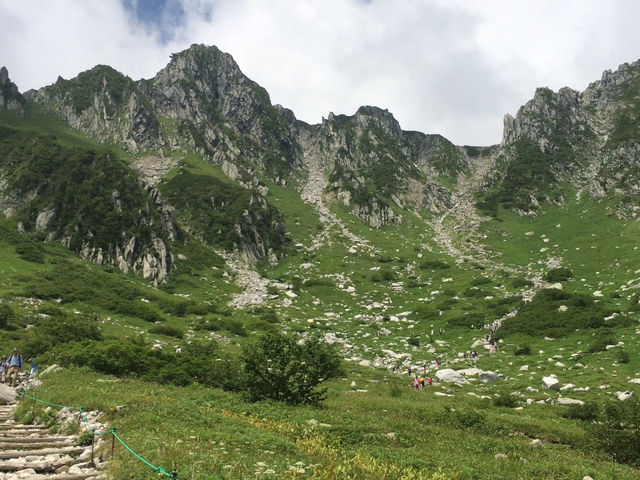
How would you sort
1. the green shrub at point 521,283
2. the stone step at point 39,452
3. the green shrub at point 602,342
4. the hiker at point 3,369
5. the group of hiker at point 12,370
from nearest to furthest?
1. the stone step at point 39,452
2. the group of hiker at point 12,370
3. the hiker at point 3,369
4. the green shrub at point 602,342
5. the green shrub at point 521,283

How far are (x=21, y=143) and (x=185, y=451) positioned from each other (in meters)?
120

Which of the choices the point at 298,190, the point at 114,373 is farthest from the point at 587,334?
the point at 298,190

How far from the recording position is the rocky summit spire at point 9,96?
147325 mm

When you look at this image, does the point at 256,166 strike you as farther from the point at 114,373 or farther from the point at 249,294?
the point at 114,373

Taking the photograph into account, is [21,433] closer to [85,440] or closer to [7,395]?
[85,440]

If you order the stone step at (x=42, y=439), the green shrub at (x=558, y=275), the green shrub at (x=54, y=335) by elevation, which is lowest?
the stone step at (x=42, y=439)

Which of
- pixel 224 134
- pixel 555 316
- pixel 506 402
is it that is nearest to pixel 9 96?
pixel 224 134

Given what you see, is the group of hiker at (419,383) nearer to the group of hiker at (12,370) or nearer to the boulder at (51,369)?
the boulder at (51,369)

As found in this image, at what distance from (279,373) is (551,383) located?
22444 millimetres

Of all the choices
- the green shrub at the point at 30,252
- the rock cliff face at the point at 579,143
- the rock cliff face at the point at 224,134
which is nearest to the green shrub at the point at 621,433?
the green shrub at the point at 30,252

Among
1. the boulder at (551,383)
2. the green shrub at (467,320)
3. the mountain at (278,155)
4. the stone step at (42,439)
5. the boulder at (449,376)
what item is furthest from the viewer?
→ the mountain at (278,155)

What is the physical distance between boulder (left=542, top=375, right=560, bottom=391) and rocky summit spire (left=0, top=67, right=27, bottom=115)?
7194 inches

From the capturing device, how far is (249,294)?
224 ft

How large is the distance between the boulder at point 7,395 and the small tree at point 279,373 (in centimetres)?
1064
